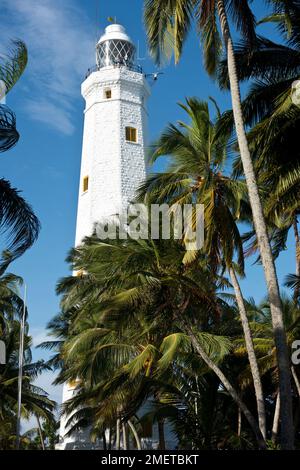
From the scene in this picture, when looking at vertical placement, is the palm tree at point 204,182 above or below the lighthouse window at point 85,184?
below

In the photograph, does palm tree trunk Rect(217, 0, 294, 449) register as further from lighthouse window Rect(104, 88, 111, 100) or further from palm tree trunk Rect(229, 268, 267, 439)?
lighthouse window Rect(104, 88, 111, 100)

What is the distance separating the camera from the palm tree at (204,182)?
1600 centimetres

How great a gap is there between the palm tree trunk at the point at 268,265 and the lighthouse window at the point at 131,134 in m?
19.7

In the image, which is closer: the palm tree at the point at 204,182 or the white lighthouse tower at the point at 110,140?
the palm tree at the point at 204,182

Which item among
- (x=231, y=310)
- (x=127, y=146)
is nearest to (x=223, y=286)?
(x=231, y=310)

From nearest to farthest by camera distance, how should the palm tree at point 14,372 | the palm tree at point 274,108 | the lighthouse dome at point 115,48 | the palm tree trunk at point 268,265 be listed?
the palm tree trunk at point 268,265, the palm tree at point 274,108, the palm tree at point 14,372, the lighthouse dome at point 115,48

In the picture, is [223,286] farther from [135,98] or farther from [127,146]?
[135,98]

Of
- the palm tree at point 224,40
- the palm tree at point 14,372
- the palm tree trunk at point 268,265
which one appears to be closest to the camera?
the palm tree trunk at point 268,265

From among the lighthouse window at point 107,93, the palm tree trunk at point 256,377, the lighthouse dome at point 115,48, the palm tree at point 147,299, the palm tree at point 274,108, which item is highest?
the lighthouse dome at point 115,48

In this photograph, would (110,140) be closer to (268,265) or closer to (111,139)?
(111,139)

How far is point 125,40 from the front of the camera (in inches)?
1529

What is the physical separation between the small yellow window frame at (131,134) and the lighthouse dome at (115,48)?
4.48 m

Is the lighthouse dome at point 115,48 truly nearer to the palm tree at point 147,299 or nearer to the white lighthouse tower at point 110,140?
the white lighthouse tower at point 110,140

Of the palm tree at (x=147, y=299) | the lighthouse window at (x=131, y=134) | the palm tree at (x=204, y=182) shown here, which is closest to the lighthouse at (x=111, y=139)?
the lighthouse window at (x=131, y=134)
